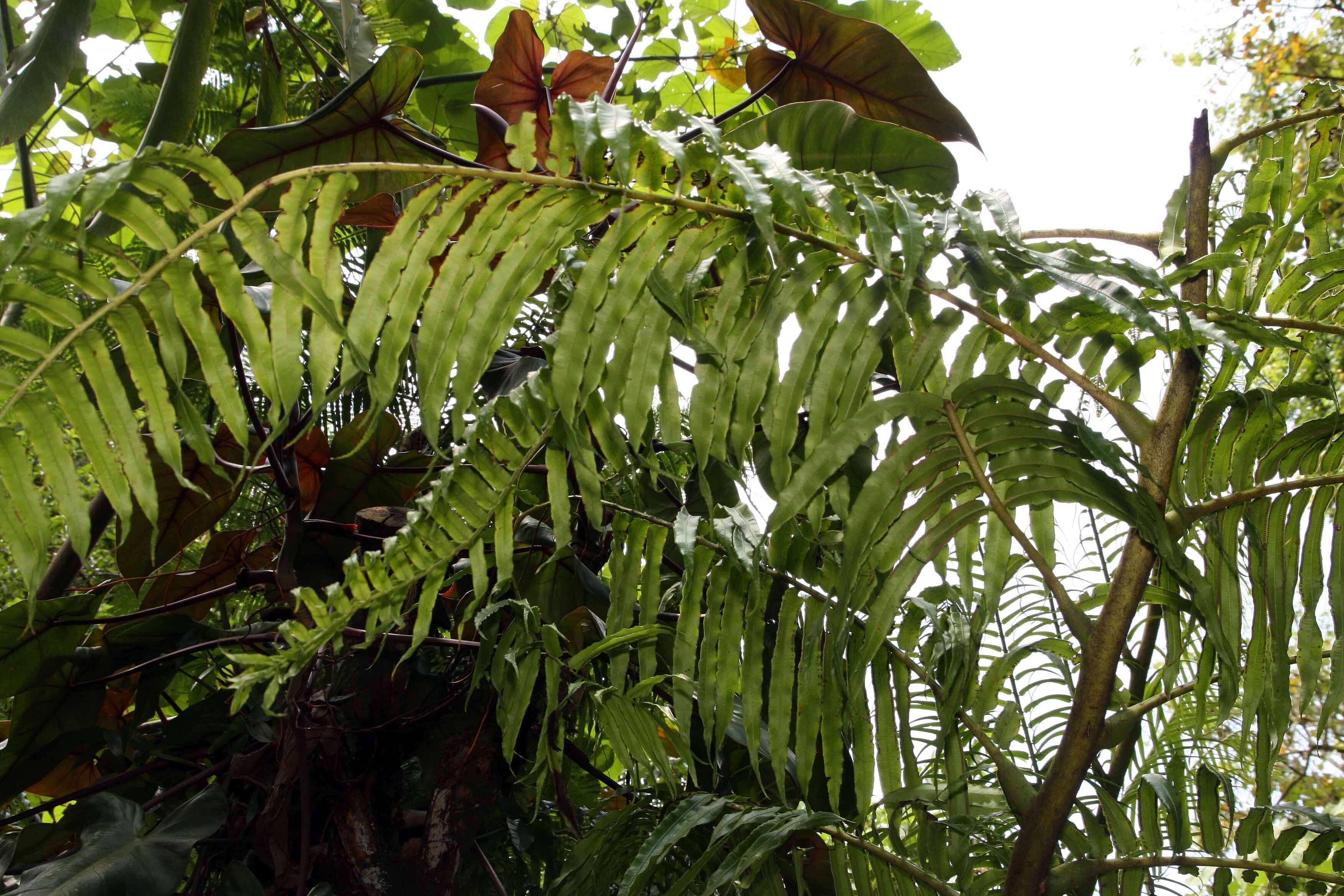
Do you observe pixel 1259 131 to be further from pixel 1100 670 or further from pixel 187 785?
pixel 187 785

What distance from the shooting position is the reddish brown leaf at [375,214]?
1122 millimetres

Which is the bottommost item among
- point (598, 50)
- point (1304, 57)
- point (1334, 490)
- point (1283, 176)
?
point (1334, 490)

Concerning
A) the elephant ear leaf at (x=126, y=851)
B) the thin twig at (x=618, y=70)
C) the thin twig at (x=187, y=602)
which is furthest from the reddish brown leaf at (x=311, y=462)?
the thin twig at (x=618, y=70)

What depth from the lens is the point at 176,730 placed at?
1.04m

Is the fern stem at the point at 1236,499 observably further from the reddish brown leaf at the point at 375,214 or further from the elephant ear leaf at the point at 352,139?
the reddish brown leaf at the point at 375,214

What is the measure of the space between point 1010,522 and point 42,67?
1023 mm

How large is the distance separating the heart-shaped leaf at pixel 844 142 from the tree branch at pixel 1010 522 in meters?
0.49

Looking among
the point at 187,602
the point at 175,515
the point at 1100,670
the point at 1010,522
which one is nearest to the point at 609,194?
the point at 1010,522

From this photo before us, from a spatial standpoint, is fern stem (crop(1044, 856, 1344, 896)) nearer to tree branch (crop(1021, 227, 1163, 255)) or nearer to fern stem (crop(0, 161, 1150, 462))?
fern stem (crop(0, 161, 1150, 462))

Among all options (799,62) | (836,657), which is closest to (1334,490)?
(836,657)

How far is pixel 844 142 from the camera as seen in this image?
102 centimetres

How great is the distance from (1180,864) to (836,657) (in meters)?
0.32

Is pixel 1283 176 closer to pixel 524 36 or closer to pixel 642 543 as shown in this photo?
pixel 642 543

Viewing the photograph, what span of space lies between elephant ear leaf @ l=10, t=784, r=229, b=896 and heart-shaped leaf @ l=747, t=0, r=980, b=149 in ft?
3.48
